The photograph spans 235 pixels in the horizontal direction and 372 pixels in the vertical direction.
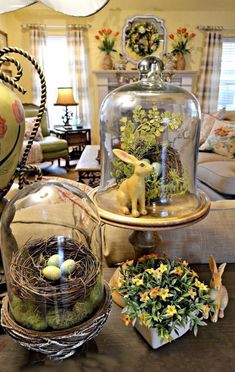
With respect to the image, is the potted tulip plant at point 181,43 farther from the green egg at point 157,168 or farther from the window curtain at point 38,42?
the green egg at point 157,168

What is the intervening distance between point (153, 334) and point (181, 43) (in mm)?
5551

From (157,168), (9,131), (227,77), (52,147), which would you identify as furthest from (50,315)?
(227,77)

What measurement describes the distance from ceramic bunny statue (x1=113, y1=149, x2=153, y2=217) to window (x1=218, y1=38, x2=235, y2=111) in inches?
219

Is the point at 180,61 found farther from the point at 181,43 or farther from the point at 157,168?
the point at 157,168

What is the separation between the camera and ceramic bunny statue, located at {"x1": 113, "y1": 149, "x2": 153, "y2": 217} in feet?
2.75

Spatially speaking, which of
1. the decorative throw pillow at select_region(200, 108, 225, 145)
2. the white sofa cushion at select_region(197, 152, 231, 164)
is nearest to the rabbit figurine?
the white sofa cushion at select_region(197, 152, 231, 164)

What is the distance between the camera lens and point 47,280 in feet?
2.15

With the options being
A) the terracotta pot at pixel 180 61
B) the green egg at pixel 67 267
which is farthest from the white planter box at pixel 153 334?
the terracotta pot at pixel 180 61

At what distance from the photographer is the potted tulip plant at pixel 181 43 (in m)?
5.38

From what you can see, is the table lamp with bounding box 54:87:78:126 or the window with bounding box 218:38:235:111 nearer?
the table lamp with bounding box 54:87:78:126

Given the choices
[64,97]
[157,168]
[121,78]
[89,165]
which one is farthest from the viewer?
[121,78]

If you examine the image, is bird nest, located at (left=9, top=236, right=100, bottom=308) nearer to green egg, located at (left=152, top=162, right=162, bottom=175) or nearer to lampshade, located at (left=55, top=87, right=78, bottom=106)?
green egg, located at (left=152, top=162, right=162, bottom=175)

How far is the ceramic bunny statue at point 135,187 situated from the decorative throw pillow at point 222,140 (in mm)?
2959

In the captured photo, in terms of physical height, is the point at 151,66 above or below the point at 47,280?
above
